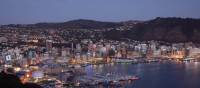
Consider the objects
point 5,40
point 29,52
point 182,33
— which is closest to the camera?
point 29,52

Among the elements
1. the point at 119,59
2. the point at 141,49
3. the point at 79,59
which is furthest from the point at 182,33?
the point at 79,59

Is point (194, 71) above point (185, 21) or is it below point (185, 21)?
below

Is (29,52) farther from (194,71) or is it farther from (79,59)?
(194,71)

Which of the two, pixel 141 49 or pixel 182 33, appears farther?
pixel 182 33

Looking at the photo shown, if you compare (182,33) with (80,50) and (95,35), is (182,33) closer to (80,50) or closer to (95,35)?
(95,35)

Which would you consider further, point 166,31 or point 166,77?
point 166,31

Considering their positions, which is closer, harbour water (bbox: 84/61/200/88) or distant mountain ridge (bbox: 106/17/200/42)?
harbour water (bbox: 84/61/200/88)

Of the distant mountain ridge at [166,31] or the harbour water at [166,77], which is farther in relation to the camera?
the distant mountain ridge at [166,31]

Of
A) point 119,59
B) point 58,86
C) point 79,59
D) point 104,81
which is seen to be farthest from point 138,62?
point 58,86

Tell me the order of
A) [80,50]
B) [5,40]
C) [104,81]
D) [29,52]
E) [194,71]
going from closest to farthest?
1. [104,81]
2. [194,71]
3. [29,52]
4. [5,40]
5. [80,50]
